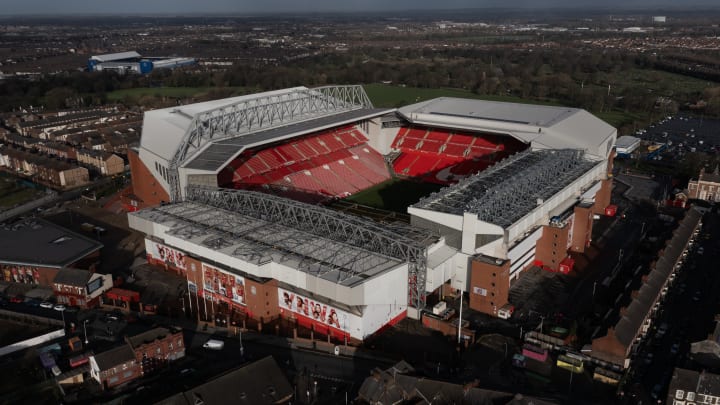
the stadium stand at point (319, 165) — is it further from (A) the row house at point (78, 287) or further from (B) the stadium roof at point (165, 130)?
(A) the row house at point (78, 287)

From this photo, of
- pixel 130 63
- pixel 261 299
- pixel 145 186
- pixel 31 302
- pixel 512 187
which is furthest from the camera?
pixel 130 63

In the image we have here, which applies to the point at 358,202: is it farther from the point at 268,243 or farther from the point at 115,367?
the point at 115,367

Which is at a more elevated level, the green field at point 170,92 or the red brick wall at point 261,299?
the green field at point 170,92

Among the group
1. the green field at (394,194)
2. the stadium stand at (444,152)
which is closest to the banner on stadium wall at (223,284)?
Result: the green field at (394,194)

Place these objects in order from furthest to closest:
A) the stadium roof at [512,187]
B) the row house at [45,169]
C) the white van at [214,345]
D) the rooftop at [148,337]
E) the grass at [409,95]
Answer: the grass at [409,95]
the row house at [45,169]
the stadium roof at [512,187]
the white van at [214,345]
the rooftop at [148,337]

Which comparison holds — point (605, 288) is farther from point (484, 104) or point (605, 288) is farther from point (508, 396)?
point (484, 104)

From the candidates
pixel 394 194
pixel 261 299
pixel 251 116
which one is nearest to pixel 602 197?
pixel 394 194
